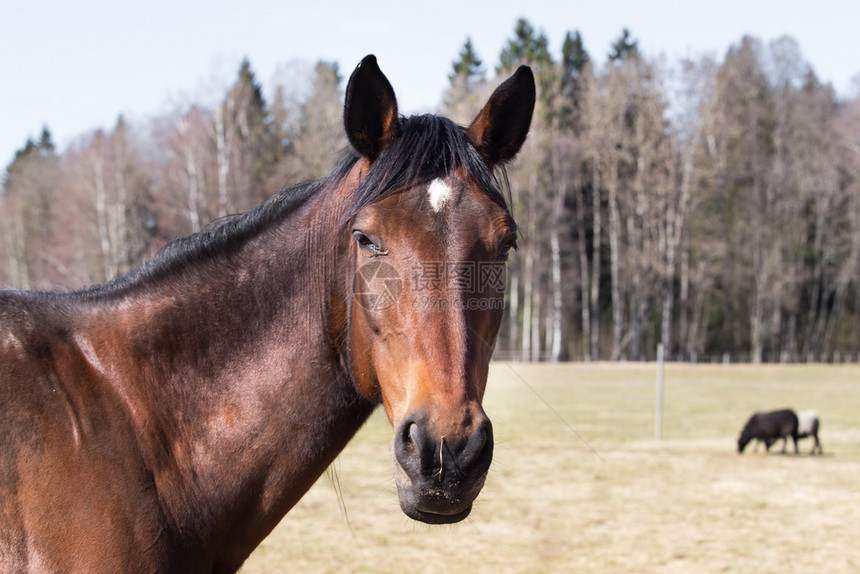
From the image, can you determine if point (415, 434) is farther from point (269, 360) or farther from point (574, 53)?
point (574, 53)

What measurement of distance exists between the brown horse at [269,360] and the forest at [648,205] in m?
29.5

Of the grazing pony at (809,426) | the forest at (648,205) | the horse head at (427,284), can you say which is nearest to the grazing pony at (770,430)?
the grazing pony at (809,426)

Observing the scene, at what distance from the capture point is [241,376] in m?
2.35

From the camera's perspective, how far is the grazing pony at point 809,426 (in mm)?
13406

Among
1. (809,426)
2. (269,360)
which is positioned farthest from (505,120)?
(809,426)

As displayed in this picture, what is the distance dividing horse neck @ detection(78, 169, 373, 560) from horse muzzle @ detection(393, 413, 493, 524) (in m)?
0.52

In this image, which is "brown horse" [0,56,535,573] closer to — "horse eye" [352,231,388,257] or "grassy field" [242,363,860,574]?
"horse eye" [352,231,388,257]

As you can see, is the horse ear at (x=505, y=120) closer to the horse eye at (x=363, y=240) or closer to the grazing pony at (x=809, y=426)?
the horse eye at (x=363, y=240)

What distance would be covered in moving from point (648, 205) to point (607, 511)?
3385 centimetres

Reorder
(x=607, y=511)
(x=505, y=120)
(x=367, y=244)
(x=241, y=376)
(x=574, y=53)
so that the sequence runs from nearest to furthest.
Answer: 1. (x=367, y=244)
2. (x=241, y=376)
3. (x=505, y=120)
4. (x=607, y=511)
5. (x=574, y=53)

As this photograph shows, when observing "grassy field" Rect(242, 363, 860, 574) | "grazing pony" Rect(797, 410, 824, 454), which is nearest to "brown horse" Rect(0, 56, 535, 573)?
"grassy field" Rect(242, 363, 860, 574)

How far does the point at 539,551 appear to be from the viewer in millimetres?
7266

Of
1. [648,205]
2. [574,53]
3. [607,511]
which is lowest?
[607,511]

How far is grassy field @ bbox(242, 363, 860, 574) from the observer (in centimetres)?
691
